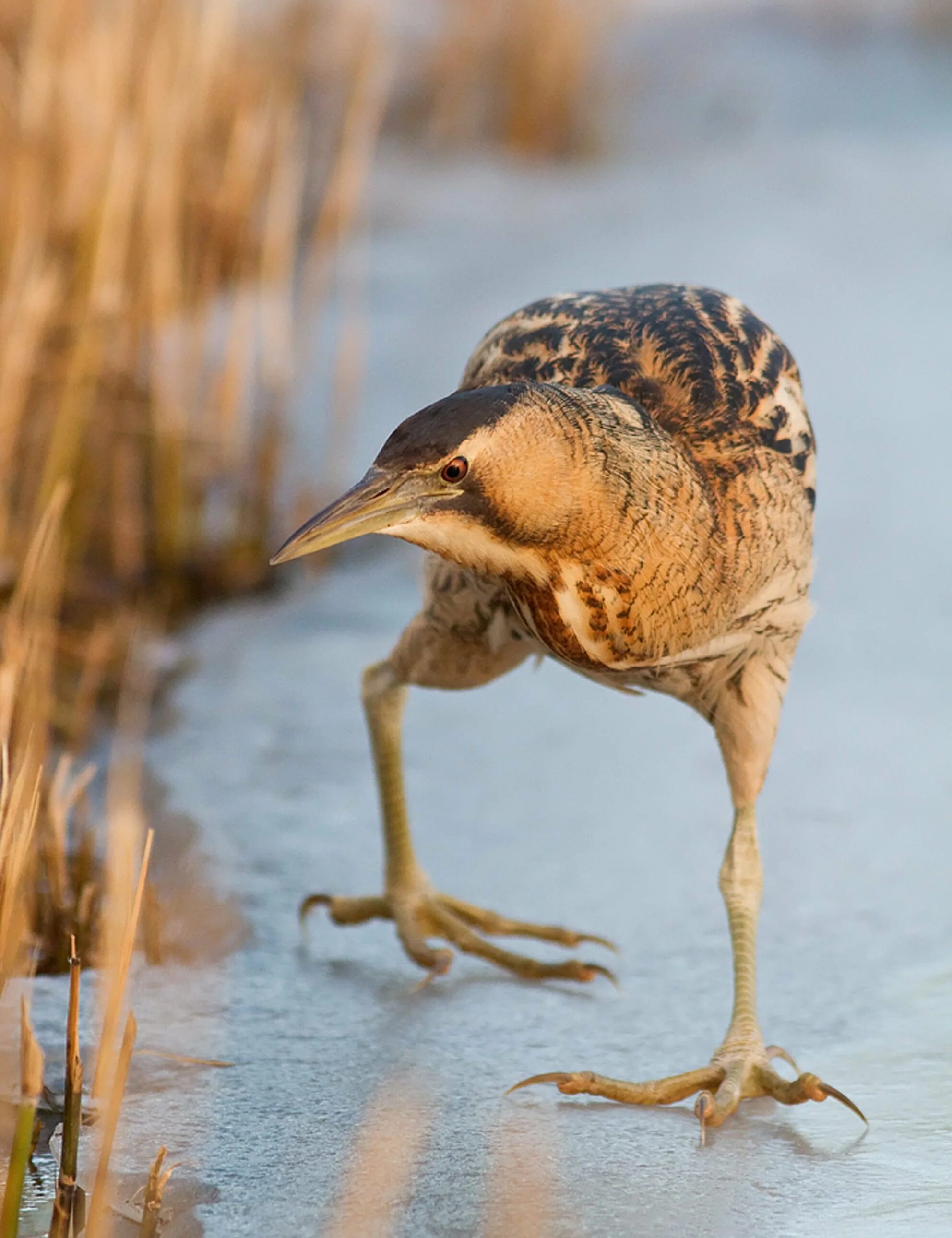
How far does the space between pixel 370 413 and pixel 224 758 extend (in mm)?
2021

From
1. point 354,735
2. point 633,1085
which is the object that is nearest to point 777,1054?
point 633,1085

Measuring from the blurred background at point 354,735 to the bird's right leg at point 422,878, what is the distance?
0.06m

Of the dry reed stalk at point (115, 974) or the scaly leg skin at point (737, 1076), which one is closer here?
the dry reed stalk at point (115, 974)

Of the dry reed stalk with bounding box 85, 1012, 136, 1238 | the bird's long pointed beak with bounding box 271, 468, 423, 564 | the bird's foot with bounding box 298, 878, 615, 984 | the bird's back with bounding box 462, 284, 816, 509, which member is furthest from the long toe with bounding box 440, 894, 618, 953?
the dry reed stalk with bounding box 85, 1012, 136, 1238

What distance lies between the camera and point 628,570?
Answer: 7.57 feet

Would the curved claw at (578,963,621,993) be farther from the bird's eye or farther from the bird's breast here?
the bird's eye

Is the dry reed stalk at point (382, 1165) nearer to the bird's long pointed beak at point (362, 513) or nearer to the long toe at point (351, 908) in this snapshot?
the long toe at point (351, 908)

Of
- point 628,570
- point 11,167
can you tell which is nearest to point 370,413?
point 11,167

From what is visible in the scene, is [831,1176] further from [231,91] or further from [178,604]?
[231,91]

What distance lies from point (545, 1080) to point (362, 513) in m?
0.87

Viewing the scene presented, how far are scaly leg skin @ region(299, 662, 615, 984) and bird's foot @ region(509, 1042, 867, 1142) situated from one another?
48 centimetres

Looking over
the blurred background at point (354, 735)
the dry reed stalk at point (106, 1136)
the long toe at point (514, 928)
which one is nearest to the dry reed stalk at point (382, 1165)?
the blurred background at point (354, 735)

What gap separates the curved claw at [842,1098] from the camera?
2.36 m

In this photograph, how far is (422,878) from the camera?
10.4 ft
